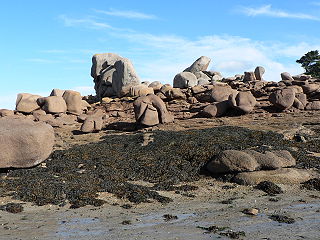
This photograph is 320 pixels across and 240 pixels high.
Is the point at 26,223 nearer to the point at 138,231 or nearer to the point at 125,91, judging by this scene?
the point at 138,231

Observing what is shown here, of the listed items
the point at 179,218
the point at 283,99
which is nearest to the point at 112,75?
the point at 283,99

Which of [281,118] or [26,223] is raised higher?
[281,118]

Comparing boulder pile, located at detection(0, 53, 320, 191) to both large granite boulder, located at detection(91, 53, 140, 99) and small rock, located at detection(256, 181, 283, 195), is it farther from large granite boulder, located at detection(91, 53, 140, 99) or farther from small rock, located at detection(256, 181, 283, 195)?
small rock, located at detection(256, 181, 283, 195)

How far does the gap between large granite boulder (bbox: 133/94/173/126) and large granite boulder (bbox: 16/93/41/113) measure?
55.4ft

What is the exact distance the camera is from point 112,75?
58125 mm

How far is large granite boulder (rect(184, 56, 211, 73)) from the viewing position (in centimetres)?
6675

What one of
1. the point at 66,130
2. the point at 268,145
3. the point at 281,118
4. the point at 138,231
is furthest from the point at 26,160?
the point at 281,118

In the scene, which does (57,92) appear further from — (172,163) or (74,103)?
(172,163)

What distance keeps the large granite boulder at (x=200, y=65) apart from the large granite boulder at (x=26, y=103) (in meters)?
26.4

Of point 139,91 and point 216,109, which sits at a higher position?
point 139,91

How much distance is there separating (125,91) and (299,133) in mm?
28204

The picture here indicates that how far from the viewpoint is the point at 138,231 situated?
1377 centimetres

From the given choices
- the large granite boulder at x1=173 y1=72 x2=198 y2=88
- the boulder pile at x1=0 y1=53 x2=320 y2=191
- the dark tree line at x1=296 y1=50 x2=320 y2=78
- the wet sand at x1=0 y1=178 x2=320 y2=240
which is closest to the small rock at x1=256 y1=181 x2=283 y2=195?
the wet sand at x1=0 y1=178 x2=320 y2=240

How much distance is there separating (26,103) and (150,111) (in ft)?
63.4
